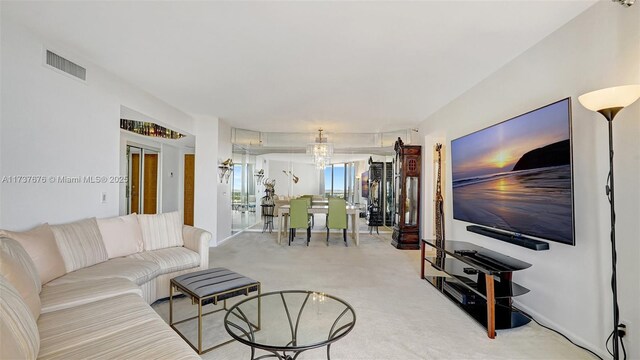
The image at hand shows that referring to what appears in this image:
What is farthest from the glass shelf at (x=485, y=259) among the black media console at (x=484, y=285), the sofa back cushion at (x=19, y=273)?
the sofa back cushion at (x=19, y=273)

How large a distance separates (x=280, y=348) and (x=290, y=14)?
225cm

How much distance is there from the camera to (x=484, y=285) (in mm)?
2686

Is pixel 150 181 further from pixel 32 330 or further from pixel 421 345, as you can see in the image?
pixel 421 345

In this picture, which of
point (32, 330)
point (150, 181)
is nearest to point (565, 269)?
point (32, 330)

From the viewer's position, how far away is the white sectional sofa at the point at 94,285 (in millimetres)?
1301

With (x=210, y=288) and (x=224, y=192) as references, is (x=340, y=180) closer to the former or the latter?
(x=224, y=192)

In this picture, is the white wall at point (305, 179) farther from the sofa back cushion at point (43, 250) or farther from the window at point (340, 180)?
the sofa back cushion at point (43, 250)

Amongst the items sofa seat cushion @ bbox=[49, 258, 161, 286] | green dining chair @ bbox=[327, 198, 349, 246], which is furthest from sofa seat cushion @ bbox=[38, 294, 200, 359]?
green dining chair @ bbox=[327, 198, 349, 246]

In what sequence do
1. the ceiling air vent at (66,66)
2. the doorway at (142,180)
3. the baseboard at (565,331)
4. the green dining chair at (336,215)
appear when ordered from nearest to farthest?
the baseboard at (565,331), the ceiling air vent at (66,66), the green dining chair at (336,215), the doorway at (142,180)

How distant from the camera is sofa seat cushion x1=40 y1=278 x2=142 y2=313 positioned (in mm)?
1807

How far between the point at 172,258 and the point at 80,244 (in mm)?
767

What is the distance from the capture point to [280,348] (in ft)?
4.71

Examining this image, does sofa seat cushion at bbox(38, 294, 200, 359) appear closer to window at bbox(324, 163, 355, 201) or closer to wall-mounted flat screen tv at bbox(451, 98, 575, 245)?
wall-mounted flat screen tv at bbox(451, 98, 575, 245)

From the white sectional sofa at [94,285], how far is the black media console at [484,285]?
2234 millimetres
